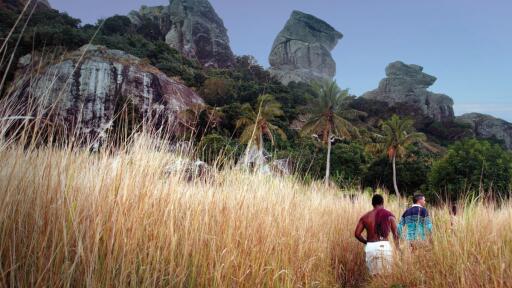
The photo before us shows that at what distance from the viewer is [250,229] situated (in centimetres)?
301

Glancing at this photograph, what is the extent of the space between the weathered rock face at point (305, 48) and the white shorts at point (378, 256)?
108 m

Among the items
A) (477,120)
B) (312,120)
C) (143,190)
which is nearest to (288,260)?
(143,190)

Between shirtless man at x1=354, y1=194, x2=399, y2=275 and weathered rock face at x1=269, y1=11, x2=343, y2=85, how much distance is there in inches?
4224

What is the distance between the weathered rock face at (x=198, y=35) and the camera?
313ft

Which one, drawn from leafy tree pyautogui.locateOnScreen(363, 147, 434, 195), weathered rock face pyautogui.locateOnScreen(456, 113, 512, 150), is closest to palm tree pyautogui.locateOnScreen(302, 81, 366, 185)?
leafy tree pyautogui.locateOnScreen(363, 147, 434, 195)

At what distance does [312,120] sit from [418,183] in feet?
39.3

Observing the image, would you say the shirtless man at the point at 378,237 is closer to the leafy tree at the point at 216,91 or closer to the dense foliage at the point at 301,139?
the dense foliage at the point at 301,139

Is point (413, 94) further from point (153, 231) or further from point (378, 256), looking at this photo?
point (153, 231)

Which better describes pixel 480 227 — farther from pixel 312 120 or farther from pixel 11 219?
pixel 312 120

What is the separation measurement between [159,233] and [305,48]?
124 m

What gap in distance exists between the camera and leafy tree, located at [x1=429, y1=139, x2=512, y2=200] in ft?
72.2

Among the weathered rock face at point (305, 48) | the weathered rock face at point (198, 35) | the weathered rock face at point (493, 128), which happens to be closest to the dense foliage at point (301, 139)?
the weathered rock face at point (493, 128)

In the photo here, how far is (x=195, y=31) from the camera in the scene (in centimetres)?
9838

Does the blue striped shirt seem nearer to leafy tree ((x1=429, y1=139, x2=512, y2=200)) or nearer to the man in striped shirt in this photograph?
the man in striped shirt
